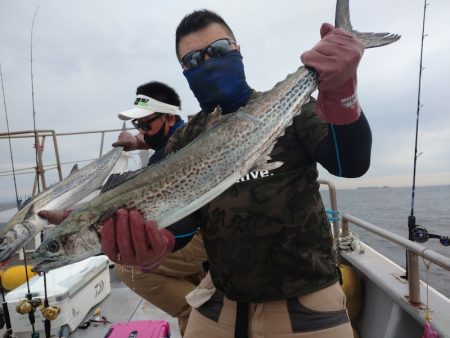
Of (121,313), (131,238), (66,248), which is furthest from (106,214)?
(121,313)

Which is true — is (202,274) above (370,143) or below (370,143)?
below

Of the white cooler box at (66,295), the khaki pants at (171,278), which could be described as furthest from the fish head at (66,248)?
the white cooler box at (66,295)

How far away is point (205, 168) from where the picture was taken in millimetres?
1854

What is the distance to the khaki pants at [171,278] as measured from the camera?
384cm

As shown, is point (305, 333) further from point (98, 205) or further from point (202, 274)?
point (202, 274)

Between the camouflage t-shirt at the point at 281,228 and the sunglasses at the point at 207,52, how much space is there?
0.63m

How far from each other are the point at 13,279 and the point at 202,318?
533 cm

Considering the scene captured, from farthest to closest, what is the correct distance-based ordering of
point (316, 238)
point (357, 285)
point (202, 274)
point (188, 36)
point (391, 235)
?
point (202, 274)
point (357, 285)
point (391, 235)
point (188, 36)
point (316, 238)

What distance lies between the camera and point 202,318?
7.20 ft

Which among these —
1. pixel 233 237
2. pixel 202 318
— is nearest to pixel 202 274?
pixel 202 318

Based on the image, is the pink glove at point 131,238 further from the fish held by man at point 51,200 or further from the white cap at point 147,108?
the white cap at point 147,108

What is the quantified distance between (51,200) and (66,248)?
236 cm

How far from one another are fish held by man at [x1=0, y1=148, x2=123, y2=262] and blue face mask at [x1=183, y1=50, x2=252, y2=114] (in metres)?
2.51

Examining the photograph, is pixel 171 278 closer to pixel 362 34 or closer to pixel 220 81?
pixel 220 81
